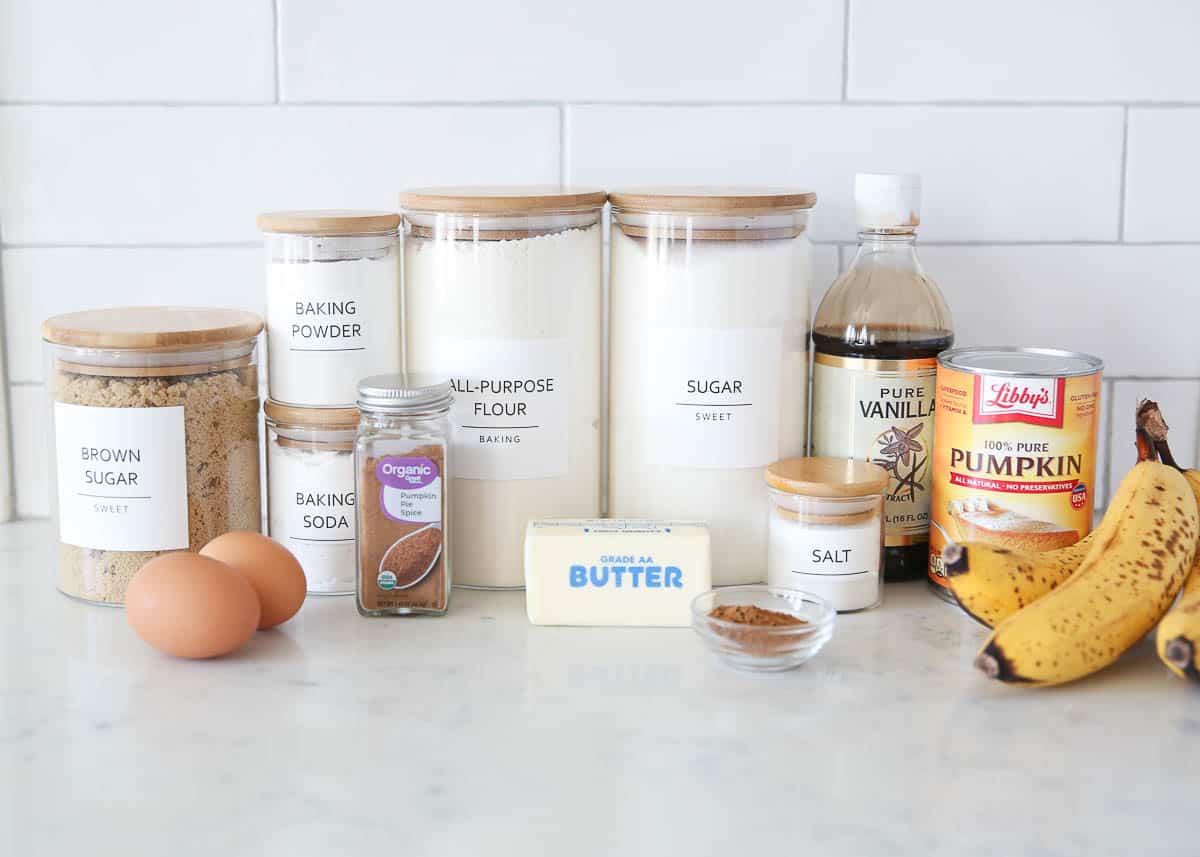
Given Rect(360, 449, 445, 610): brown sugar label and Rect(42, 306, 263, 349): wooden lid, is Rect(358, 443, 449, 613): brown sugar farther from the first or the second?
Rect(42, 306, 263, 349): wooden lid

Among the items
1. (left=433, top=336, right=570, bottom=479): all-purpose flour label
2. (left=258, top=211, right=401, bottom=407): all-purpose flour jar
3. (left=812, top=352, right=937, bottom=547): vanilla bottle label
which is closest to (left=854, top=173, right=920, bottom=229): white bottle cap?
(left=812, top=352, right=937, bottom=547): vanilla bottle label

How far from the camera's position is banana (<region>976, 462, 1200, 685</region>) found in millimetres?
765

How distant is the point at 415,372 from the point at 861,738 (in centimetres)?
42

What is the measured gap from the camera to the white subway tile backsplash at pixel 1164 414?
1145 millimetres

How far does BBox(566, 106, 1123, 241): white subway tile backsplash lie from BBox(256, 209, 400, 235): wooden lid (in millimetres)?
240

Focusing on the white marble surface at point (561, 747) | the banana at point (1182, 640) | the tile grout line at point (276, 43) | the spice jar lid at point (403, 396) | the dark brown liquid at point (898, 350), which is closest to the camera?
the white marble surface at point (561, 747)

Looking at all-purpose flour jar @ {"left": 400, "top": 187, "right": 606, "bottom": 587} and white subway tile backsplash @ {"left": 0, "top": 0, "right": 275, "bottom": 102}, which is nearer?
all-purpose flour jar @ {"left": 400, "top": 187, "right": 606, "bottom": 587}

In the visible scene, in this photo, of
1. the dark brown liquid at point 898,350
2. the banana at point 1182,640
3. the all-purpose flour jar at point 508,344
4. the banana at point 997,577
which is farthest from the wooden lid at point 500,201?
the banana at point 1182,640

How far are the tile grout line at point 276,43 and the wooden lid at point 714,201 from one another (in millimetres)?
336

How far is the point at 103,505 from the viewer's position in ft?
2.91

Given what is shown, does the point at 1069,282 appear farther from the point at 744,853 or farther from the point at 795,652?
the point at 744,853

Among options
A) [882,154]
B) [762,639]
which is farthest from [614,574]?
[882,154]

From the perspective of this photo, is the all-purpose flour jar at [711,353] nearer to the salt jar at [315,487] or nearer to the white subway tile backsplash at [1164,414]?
the salt jar at [315,487]

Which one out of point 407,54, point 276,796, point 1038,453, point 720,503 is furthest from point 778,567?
point 407,54
